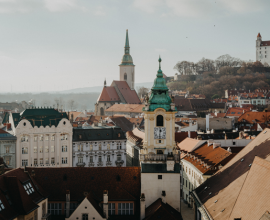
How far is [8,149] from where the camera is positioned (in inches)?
2479

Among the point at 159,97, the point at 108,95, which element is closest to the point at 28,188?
the point at 159,97

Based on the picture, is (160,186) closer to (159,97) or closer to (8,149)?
(159,97)

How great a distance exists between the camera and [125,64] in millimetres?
175625

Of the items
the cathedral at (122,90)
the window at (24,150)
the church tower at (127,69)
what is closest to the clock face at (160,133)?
the window at (24,150)

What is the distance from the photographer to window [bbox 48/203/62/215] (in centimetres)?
3769

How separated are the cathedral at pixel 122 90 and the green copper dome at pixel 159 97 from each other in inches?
4673

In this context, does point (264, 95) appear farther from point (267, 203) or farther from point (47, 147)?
point (267, 203)

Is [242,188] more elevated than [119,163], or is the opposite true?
[242,188]

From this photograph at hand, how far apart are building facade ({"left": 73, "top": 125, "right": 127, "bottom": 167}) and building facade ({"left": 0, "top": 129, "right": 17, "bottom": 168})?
33.0ft

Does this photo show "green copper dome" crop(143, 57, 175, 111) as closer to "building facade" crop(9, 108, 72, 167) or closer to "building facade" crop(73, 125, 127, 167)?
"building facade" crop(9, 108, 72, 167)

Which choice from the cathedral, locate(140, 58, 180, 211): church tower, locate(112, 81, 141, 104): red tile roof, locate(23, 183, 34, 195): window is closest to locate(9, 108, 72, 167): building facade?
locate(23, 183, 34, 195): window

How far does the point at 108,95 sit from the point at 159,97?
4821 inches

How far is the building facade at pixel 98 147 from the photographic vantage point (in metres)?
68.9

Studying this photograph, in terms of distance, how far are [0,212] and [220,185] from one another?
17.9 m
